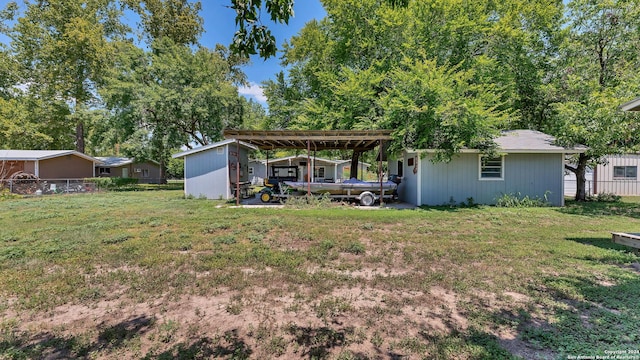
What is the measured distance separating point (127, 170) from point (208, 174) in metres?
21.6

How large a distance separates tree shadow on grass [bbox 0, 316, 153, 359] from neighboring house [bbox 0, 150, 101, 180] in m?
22.3

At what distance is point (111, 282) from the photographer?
12.3 feet

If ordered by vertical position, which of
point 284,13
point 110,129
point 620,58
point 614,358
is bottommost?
point 614,358

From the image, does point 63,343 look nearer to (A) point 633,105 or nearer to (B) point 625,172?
(A) point 633,105

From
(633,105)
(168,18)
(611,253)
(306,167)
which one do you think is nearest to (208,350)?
(611,253)

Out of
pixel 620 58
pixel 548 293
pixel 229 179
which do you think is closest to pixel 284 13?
pixel 548 293

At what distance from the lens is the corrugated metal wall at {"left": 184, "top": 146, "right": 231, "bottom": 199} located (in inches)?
555

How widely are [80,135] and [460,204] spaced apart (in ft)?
106

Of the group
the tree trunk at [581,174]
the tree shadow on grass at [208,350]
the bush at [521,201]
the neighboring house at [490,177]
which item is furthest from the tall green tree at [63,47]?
the tree trunk at [581,174]

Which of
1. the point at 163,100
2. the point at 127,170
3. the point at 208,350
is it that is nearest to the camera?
the point at 208,350

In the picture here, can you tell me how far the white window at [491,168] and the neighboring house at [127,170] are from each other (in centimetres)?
2915

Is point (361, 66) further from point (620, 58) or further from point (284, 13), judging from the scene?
point (284, 13)

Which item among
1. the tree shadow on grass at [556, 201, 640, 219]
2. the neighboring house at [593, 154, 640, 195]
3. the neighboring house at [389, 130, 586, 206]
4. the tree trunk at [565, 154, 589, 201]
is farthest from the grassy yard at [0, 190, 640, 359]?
the neighboring house at [593, 154, 640, 195]

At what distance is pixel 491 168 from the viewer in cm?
1132
